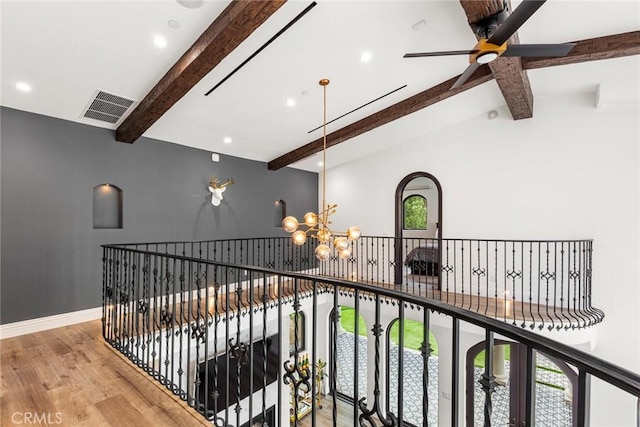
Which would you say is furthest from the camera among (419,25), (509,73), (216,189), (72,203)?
(216,189)

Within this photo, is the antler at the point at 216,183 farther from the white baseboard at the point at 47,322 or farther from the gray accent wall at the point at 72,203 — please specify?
the white baseboard at the point at 47,322

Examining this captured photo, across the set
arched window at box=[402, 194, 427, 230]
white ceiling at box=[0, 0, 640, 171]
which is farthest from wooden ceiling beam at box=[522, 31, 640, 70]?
arched window at box=[402, 194, 427, 230]

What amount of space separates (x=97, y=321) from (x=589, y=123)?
359 inches

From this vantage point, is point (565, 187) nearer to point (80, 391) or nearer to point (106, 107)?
point (80, 391)

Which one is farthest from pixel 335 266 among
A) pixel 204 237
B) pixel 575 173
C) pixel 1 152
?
pixel 1 152

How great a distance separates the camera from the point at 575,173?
561cm

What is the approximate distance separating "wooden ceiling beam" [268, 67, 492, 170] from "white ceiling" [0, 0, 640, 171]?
6.5 inches

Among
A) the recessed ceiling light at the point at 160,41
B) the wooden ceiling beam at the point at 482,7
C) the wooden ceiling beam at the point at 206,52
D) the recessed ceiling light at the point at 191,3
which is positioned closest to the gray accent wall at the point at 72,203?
the wooden ceiling beam at the point at 206,52

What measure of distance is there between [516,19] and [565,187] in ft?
15.5

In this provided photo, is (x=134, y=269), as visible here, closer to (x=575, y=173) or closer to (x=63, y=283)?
(x=63, y=283)

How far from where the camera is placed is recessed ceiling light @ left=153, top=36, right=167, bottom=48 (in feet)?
10.6

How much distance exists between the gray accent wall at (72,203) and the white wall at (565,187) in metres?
5.38

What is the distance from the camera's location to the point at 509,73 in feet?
14.1

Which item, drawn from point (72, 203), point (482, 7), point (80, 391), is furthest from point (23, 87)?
point (482, 7)
